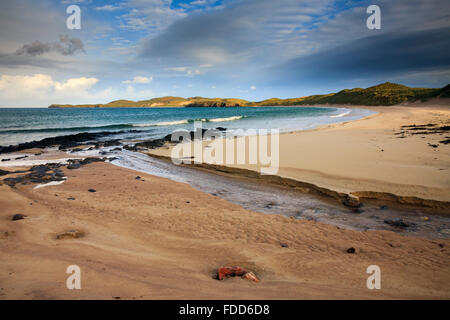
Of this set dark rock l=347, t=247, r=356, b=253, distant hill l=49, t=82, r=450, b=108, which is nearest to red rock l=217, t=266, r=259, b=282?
dark rock l=347, t=247, r=356, b=253

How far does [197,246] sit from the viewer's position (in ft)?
13.5

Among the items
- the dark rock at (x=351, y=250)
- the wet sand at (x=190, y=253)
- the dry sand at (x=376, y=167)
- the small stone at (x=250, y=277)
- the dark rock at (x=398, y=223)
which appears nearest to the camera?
the wet sand at (x=190, y=253)

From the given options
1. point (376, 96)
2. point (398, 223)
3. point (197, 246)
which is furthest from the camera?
point (376, 96)

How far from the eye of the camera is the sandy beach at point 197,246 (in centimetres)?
269

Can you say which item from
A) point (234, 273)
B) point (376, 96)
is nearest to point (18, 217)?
point (234, 273)

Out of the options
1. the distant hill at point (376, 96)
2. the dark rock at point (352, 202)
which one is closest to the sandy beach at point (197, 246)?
the dark rock at point (352, 202)

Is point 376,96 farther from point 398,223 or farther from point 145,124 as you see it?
point 398,223

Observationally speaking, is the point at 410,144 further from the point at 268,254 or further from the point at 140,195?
the point at 140,195

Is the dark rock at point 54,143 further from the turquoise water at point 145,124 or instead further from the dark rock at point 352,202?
the dark rock at point 352,202

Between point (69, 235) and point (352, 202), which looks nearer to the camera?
point (69, 235)

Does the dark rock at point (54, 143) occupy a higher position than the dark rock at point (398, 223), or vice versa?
the dark rock at point (54, 143)

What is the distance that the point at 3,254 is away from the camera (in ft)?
10.8

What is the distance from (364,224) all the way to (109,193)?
7054 millimetres
